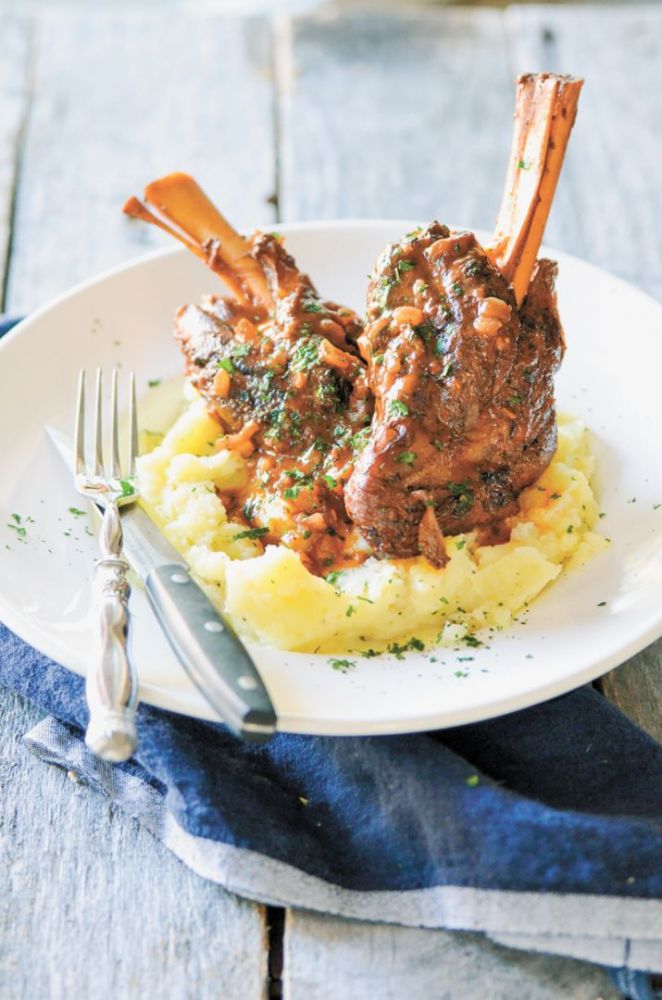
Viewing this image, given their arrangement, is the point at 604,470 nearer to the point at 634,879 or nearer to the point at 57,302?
the point at 634,879

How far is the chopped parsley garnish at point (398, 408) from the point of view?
177 inches

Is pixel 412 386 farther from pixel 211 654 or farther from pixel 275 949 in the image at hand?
pixel 275 949

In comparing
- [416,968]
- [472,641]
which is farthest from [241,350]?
[416,968]

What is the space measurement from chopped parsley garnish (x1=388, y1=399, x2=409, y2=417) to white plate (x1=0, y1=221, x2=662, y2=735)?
0.90 m

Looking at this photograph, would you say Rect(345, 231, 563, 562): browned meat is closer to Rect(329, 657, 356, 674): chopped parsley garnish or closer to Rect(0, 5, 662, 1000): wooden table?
Rect(329, 657, 356, 674): chopped parsley garnish

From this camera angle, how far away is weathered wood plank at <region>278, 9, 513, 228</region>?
27.0 feet

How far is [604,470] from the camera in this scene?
5.25 m

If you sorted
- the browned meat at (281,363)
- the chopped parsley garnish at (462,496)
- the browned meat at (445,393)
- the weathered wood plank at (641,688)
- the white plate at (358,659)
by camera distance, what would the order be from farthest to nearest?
the browned meat at (281,363)
the weathered wood plank at (641,688)
the chopped parsley garnish at (462,496)
the browned meat at (445,393)
the white plate at (358,659)

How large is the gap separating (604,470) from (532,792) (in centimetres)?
161

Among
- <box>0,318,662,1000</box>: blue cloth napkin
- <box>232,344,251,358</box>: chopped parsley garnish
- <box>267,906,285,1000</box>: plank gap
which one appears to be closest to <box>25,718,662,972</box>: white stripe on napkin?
<box>0,318,662,1000</box>: blue cloth napkin

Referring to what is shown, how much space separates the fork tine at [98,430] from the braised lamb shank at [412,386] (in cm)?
43

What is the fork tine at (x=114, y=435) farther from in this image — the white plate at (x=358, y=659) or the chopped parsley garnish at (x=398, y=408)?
the chopped parsley garnish at (x=398, y=408)

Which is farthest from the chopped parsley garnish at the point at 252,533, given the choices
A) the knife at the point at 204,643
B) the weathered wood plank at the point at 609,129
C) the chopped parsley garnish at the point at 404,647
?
the weathered wood plank at the point at 609,129

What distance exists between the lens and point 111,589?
4.31 meters
